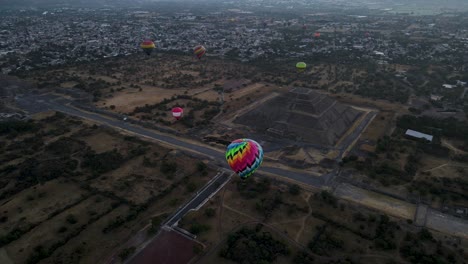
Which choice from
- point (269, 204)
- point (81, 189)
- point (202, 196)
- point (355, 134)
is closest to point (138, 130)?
point (81, 189)

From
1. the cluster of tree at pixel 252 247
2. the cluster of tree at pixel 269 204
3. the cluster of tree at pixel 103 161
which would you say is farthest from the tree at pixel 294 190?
the cluster of tree at pixel 103 161

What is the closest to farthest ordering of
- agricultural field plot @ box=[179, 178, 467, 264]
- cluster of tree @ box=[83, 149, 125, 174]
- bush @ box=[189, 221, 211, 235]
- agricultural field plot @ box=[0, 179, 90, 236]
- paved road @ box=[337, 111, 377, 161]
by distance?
agricultural field plot @ box=[179, 178, 467, 264]
bush @ box=[189, 221, 211, 235]
agricultural field plot @ box=[0, 179, 90, 236]
cluster of tree @ box=[83, 149, 125, 174]
paved road @ box=[337, 111, 377, 161]

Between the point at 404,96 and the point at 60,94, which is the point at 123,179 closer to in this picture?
the point at 60,94

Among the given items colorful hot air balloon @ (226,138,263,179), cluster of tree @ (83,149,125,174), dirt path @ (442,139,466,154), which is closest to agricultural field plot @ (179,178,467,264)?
colorful hot air balloon @ (226,138,263,179)

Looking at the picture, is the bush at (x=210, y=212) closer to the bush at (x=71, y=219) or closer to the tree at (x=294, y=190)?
the tree at (x=294, y=190)

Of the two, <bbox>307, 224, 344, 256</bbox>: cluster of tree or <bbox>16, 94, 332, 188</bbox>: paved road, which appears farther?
<bbox>16, 94, 332, 188</bbox>: paved road

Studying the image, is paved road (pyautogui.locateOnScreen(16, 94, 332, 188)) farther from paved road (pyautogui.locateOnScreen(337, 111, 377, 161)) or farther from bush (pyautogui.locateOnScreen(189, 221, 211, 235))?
bush (pyautogui.locateOnScreen(189, 221, 211, 235))

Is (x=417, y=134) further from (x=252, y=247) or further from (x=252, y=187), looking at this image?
(x=252, y=247)
